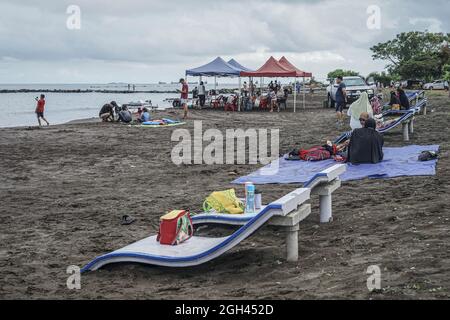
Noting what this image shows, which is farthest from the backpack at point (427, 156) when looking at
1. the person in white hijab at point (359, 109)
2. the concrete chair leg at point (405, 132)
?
the concrete chair leg at point (405, 132)

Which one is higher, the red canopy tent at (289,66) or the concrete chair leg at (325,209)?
the red canopy tent at (289,66)

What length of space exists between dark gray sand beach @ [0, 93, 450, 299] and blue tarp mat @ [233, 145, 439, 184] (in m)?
0.35

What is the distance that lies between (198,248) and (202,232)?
1.46 meters

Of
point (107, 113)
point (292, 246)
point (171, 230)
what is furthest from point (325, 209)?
point (107, 113)

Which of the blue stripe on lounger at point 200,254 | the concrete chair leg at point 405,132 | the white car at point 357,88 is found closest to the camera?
the blue stripe on lounger at point 200,254

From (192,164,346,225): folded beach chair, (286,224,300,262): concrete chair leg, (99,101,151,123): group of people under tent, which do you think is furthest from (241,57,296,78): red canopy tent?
(286,224,300,262): concrete chair leg

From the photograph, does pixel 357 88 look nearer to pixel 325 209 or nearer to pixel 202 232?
pixel 325 209

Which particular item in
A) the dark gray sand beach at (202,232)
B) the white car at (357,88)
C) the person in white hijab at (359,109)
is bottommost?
the dark gray sand beach at (202,232)

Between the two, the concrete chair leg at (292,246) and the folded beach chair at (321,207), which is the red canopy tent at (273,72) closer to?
the folded beach chair at (321,207)

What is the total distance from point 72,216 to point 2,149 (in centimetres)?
917

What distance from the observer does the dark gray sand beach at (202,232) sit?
540cm

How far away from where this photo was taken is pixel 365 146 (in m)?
12.4

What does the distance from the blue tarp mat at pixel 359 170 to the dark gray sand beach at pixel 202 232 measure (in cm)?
35

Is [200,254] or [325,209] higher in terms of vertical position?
[325,209]
